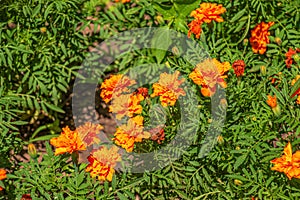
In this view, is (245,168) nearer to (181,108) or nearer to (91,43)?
(181,108)

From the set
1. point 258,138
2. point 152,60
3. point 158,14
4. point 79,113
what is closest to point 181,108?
point 258,138

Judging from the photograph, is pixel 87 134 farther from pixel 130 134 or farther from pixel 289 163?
pixel 289 163

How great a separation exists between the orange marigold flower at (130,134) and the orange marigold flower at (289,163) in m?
0.53

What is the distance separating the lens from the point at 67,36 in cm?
290

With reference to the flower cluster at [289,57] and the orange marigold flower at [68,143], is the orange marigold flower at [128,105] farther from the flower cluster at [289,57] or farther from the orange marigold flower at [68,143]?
the flower cluster at [289,57]

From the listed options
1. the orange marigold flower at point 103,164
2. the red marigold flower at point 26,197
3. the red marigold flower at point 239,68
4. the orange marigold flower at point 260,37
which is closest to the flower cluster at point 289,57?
the orange marigold flower at point 260,37

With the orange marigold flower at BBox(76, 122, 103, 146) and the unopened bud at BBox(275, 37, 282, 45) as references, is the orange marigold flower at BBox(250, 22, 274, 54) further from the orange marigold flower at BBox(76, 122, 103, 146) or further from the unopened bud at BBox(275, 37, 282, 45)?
the orange marigold flower at BBox(76, 122, 103, 146)

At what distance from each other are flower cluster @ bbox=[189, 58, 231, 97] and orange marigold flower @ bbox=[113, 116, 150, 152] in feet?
0.90

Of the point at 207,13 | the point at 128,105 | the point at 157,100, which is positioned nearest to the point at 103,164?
the point at 128,105

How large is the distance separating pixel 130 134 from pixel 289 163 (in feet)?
2.05

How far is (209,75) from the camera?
228 centimetres

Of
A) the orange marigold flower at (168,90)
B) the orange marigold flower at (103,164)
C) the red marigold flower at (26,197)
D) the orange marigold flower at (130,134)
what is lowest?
the red marigold flower at (26,197)

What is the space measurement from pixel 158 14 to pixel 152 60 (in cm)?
29

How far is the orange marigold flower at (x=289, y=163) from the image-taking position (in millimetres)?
2072
